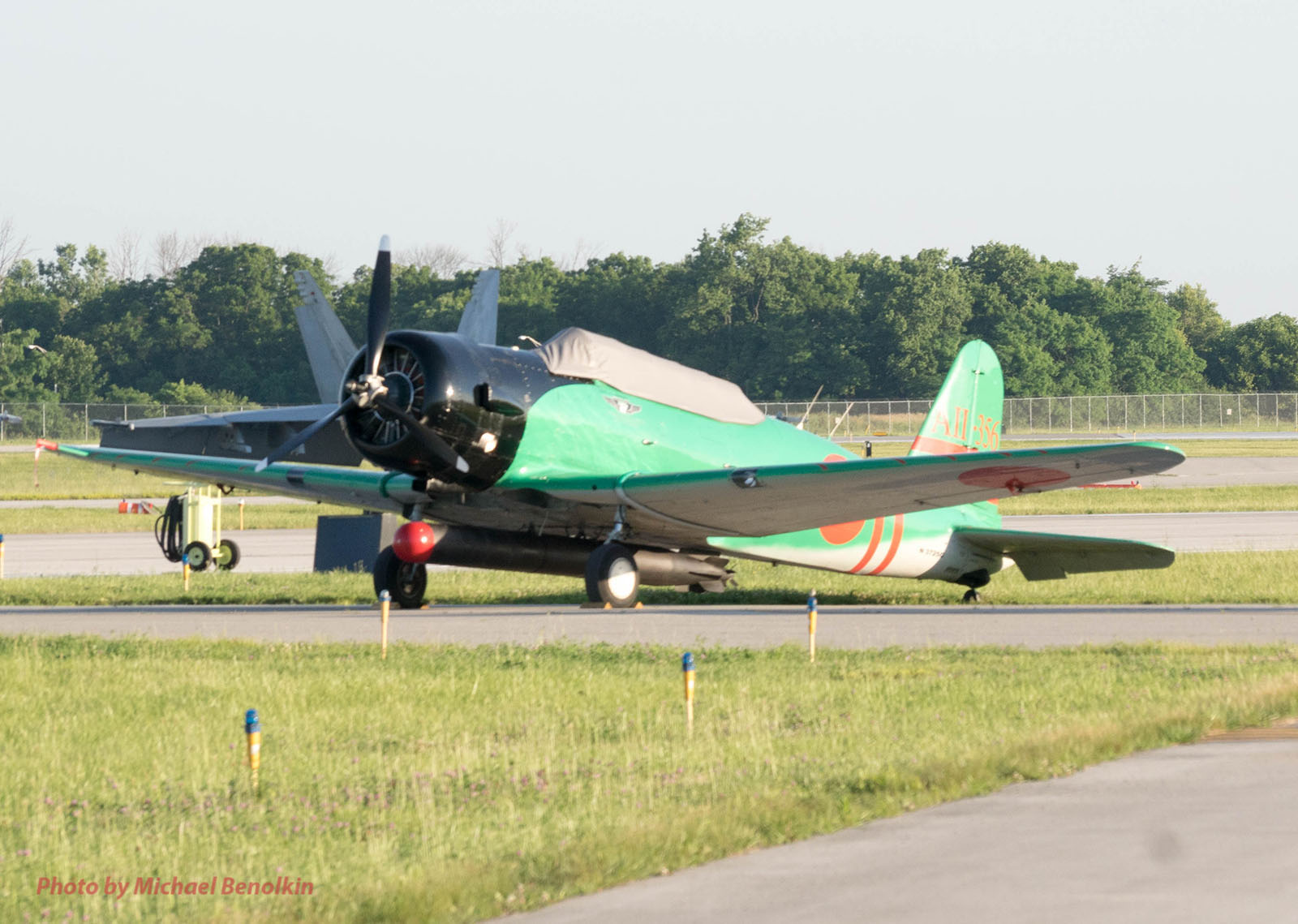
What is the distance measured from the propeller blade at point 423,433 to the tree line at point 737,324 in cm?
7365

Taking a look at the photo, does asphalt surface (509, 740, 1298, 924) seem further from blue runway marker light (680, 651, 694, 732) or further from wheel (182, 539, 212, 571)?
wheel (182, 539, 212, 571)

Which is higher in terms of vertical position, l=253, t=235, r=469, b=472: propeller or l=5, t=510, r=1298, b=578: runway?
l=253, t=235, r=469, b=472: propeller

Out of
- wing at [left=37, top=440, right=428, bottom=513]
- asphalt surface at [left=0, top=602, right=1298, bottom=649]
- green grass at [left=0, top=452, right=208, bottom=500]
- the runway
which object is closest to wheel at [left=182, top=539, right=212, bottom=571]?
the runway

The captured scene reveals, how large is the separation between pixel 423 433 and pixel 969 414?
27.6 feet

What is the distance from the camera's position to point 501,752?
29.7ft

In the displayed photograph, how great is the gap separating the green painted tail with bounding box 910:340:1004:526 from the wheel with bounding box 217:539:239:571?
462 inches

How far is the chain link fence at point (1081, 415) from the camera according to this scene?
87562 millimetres

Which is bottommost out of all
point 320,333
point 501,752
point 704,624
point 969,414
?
point 501,752

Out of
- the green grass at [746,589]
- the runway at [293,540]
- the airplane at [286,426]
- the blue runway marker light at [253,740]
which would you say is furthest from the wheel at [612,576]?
the airplane at [286,426]

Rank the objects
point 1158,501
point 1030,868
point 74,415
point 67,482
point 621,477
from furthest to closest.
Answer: point 74,415 → point 67,482 → point 1158,501 → point 621,477 → point 1030,868

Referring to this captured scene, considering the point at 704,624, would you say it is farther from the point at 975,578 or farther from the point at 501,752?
the point at 501,752

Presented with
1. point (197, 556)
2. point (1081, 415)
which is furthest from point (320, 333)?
point (1081, 415)

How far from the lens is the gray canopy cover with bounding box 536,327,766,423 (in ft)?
60.7

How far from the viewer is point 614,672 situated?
1237 centimetres
